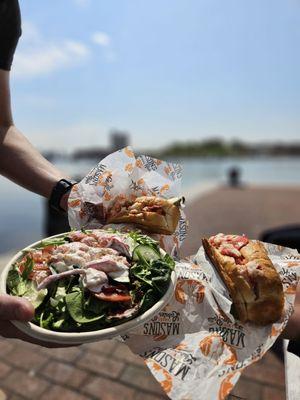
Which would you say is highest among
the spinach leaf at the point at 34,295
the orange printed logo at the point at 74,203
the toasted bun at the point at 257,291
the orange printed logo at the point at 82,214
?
the orange printed logo at the point at 74,203

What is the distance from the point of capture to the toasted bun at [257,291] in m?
1.55

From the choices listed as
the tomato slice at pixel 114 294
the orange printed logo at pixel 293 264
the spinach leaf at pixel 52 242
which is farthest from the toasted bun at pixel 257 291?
the spinach leaf at pixel 52 242

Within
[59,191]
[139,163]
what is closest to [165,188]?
[139,163]

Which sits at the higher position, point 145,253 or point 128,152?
point 128,152

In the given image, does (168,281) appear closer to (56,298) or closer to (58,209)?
(56,298)

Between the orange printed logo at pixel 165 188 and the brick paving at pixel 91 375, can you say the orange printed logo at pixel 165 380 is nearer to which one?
the orange printed logo at pixel 165 188

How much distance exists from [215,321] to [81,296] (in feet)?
2.04

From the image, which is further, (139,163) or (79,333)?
(139,163)

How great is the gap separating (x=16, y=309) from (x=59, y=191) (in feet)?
3.47

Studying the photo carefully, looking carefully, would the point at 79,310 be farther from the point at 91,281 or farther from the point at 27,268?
the point at 27,268

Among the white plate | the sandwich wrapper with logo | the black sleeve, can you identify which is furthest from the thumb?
the black sleeve

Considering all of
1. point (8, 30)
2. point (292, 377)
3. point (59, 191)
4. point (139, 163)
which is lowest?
point (292, 377)

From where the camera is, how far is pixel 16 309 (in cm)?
127

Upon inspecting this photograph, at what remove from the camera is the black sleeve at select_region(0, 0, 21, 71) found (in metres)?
2.25
